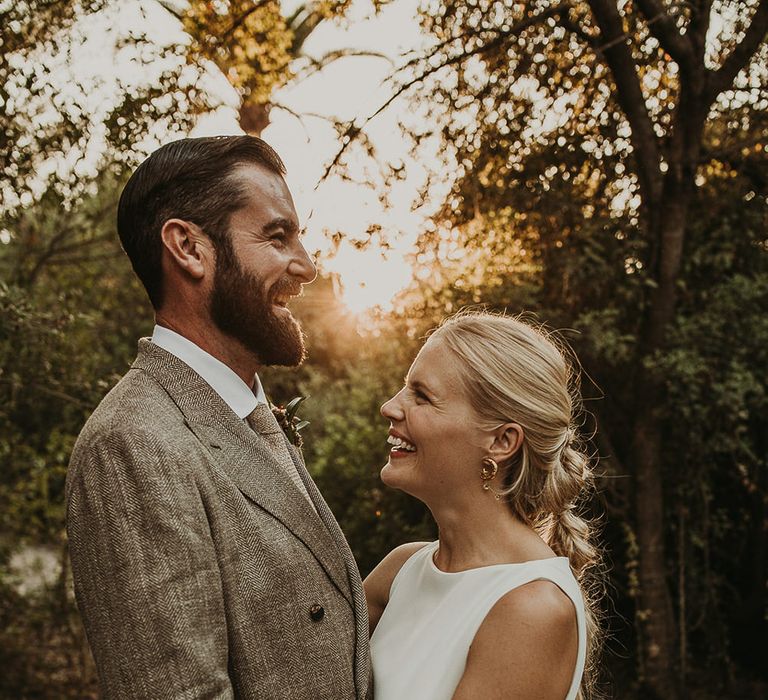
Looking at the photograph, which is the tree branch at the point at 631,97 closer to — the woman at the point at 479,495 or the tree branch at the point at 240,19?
the tree branch at the point at 240,19

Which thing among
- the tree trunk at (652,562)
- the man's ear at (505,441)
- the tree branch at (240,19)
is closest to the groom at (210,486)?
the man's ear at (505,441)

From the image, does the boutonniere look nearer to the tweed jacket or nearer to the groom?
the groom

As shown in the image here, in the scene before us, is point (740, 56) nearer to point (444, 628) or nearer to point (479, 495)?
point (479, 495)

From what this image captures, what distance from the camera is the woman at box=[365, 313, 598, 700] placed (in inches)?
83.7

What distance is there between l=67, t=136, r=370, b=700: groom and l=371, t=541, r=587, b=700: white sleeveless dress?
0.57ft

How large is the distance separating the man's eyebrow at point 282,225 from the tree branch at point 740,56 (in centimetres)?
393

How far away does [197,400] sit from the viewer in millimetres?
1945

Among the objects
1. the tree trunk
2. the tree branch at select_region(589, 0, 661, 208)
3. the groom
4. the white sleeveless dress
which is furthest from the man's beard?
the tree trunk

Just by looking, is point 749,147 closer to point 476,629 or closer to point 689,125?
point 689,125

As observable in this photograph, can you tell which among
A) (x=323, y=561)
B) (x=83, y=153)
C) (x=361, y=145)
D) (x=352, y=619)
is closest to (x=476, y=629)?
(x=352, y=619)

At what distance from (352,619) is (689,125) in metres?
4.30

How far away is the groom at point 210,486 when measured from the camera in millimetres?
1570

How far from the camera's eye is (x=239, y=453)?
194cm

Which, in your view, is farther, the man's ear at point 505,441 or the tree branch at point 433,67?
the tree branch at point 433,67
